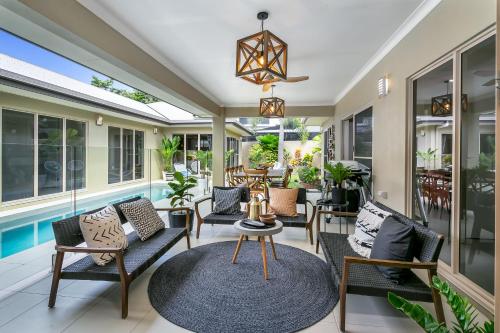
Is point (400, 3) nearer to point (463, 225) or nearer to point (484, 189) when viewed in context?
point (484, 189)

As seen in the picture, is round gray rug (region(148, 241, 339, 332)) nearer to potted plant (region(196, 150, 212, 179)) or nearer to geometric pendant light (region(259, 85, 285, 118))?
geometric pendant light (region(259, 85, 285, 118))

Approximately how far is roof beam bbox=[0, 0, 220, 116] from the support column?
10.6 ft

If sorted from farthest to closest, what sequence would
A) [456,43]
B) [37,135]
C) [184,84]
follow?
[37,135] → [184,84] → [456,43]

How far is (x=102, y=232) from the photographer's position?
8.35 ft

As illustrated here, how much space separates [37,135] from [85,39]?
197 inches

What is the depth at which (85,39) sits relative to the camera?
266 centimetres

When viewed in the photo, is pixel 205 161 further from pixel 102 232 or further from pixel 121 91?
pixel 121 91

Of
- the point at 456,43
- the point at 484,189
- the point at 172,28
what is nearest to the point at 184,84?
the point at 172,28

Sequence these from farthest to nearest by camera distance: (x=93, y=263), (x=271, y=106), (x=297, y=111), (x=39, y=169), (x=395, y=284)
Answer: (x=297, y=111) → (x=271, y=106) → (x=39, y=169) → (x=93, y=263) → (x=395, y=284)

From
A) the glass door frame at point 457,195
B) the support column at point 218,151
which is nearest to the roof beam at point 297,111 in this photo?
the support column at point 218,151

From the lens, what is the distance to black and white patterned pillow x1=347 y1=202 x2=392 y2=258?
2719 mm

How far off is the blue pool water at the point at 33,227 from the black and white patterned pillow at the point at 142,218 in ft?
2.12

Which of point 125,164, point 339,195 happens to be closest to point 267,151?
point 125,164

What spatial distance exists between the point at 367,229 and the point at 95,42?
3.50 m
